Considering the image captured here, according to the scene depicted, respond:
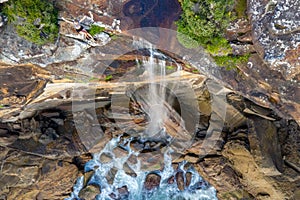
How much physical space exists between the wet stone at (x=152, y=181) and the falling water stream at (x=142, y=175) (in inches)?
3.9

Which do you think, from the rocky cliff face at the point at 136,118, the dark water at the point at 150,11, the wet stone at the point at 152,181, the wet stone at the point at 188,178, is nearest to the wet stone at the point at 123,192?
the wet stone at the point at 152,181

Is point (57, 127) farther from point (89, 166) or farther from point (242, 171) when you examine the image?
point (242, 171)

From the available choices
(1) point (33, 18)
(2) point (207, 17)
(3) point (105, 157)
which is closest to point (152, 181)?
(3) point (105, 157)

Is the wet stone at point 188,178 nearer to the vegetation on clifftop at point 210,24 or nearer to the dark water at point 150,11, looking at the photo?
the vegetation on clifftop at point 210,24

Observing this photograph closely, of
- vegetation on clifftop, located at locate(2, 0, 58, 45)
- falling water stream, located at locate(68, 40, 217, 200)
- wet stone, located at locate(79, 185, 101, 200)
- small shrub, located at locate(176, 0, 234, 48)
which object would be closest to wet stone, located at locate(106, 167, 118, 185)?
falling water stream, located at locate(68, 40, 217, 200)

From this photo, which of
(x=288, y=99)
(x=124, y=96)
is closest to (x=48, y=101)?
(x=124, y=96)

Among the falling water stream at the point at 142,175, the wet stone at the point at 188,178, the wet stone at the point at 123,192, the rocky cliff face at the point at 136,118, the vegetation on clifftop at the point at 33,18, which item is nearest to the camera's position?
the rocky cliff face at the point at 136,118

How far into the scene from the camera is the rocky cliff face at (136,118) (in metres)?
6.66

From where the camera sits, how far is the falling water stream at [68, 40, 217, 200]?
12297 mm

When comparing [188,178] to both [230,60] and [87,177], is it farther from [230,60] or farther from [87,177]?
[230,60]

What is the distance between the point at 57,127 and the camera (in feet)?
39.8

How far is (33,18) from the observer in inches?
277

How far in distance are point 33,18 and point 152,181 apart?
868 centimetres

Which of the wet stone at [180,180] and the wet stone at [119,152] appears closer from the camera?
the wet stone at [180,180]
